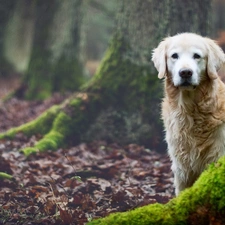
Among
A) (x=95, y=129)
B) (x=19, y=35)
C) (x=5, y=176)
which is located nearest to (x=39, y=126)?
(x=95, y=129)

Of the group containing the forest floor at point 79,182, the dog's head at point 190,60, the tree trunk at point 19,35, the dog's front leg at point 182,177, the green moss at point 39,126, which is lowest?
the forest floor at point 79,182

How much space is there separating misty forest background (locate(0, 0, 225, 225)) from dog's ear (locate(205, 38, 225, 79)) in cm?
140

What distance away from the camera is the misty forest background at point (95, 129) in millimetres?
4926

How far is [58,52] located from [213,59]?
7.77 meters

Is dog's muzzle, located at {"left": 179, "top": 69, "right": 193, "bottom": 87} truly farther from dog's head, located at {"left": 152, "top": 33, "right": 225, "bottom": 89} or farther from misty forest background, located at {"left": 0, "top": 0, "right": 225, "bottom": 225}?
misty forest background, located at {"left": 0, "top": 0, "right": 225, "bottom": 225}

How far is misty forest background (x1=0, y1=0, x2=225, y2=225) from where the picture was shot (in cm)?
493

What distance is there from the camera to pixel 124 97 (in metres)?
7.92

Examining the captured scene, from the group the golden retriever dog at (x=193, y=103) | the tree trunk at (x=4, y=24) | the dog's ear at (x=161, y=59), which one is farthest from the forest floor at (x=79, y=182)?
the tree trunk at (x=4, y=24)

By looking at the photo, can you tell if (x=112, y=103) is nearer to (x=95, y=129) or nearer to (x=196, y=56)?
(x=95, y=129)

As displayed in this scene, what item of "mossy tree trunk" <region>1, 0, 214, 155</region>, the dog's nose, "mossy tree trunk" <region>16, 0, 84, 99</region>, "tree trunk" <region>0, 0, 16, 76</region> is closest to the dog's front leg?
the dog's nose

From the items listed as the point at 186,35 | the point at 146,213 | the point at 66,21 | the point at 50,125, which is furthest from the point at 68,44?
the point at 146,213

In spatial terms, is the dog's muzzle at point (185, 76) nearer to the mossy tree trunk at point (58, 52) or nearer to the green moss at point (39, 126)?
the green moss at point (39, 126)

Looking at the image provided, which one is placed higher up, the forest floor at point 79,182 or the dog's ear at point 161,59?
the dog's ear at point 161,59

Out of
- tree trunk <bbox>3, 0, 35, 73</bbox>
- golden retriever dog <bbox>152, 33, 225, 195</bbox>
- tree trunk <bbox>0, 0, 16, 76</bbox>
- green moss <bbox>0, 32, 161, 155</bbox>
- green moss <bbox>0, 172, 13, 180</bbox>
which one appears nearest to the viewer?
golden retriever dog <bbox>152, 33, 225, 195</bbox>
